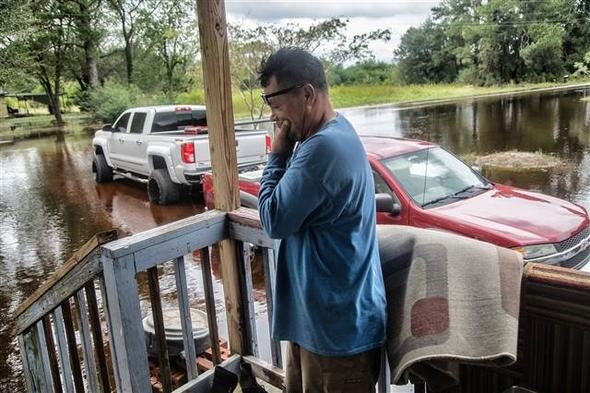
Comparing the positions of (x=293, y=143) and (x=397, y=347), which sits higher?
(x=293, y=143)

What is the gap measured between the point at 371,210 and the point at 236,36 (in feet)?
25.3

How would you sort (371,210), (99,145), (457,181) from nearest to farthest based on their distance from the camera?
(371,210)
(457,181)
(99,145)

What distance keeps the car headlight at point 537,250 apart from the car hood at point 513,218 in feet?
0.10

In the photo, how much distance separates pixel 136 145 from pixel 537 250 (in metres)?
7.09

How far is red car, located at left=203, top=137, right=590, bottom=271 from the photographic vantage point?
340 centimetres

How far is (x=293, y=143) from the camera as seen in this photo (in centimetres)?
145

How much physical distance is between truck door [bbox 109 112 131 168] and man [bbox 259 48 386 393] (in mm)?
8214

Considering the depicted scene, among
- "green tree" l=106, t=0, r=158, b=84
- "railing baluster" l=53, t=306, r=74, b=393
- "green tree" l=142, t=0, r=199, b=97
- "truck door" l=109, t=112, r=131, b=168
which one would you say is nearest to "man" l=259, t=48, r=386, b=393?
"railing baluster" l=53, t=306, r=74, b=393

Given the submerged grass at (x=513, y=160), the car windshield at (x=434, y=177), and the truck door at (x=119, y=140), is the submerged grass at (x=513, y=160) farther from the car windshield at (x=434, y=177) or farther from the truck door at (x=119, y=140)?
the truck door at (x=119, y=140)

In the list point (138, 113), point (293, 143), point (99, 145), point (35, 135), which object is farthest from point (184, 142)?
point (35, 135)

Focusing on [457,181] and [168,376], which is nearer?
[168,376]

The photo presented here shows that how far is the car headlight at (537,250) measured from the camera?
130 inches

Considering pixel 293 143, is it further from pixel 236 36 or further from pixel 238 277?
pixel 236 36

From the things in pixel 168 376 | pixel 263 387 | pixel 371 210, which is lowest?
pixel 263 387
